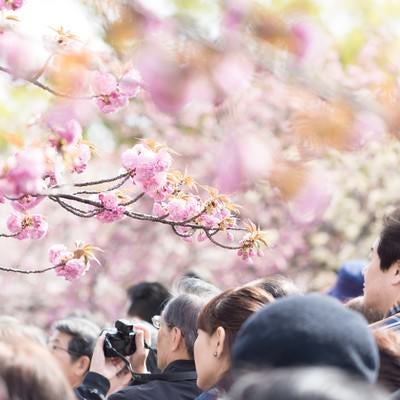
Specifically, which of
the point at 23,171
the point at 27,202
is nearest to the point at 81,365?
the point at 27,202

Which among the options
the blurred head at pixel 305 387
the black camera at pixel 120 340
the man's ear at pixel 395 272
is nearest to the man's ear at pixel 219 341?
the man's ear at pixel 395 272

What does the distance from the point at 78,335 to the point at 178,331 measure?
126 cm

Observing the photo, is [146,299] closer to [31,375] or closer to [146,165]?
[146,165]

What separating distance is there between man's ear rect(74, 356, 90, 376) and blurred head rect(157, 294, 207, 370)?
1142mm

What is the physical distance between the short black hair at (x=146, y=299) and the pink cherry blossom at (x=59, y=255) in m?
1.29

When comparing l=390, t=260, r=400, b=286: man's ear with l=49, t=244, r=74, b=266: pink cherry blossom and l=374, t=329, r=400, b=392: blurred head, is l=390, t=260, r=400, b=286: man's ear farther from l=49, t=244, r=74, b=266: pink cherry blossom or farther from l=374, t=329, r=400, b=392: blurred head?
l=49, t=244, r=74, b=266: pink cherry blossom

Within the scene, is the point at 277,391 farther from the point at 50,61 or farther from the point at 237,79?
the point at 50,61

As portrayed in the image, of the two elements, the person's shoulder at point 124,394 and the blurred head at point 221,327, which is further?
the person's shoulder at point 124,394

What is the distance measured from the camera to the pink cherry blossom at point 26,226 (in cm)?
392

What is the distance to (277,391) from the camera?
65.2 inches

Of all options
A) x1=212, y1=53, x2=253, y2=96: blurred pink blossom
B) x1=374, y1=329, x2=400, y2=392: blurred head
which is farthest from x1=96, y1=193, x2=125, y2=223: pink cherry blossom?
x1=212, y1=53, x2=253, y2=96: blurred pink blossom

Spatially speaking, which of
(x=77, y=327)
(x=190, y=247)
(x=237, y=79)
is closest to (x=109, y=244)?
(x=190, y=247)

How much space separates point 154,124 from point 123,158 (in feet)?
21.5

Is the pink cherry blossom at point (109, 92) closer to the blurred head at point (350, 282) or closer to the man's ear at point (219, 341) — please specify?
the man's ear at point (219, 341)
